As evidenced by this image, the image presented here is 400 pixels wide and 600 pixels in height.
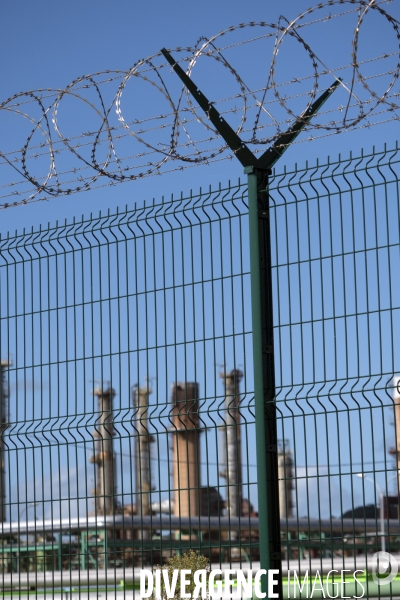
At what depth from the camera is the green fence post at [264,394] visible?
A: 6.89 metres

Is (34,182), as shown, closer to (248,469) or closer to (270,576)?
(248,469)

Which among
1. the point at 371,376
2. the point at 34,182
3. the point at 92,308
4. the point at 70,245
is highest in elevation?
the point at 34,182

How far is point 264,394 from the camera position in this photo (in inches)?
273

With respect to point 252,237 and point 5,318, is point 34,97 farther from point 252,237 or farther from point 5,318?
point 252,237

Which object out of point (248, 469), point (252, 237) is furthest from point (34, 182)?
point (248, 469)

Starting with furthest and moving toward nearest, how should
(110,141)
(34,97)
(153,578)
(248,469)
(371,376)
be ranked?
(34,97) → (110,141) → (153,578) → (248,469) → (371,376)

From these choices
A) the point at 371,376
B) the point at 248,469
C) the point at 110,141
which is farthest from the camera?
the point at 110,141

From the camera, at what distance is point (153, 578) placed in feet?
24.1

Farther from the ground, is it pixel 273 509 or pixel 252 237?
pixel 252 237

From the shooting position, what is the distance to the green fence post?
6895 millimetres

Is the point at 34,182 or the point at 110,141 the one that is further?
the point at 34,182

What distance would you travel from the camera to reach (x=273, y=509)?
6.90 m

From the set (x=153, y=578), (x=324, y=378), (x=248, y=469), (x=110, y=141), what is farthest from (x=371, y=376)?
(x=110, y=141)

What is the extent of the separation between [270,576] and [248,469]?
76 centimetres
